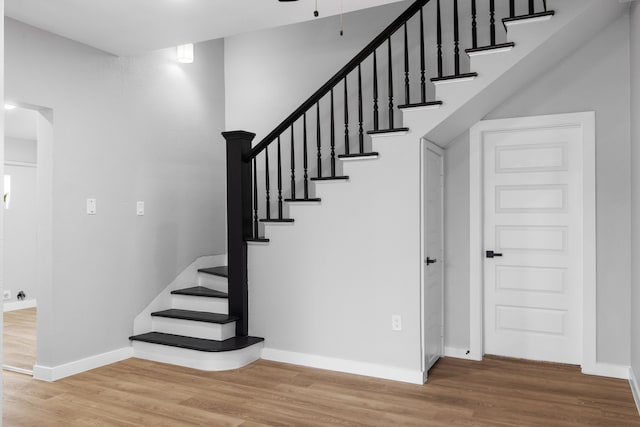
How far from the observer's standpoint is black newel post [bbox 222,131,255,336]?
411cm

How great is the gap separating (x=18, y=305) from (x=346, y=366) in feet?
16.7

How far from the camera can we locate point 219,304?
4297mm

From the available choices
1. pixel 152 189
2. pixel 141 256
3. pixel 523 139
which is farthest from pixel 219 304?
pixel 523 139

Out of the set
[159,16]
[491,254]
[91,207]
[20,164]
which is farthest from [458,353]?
[20,164]

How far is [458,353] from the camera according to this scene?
4.04 metres

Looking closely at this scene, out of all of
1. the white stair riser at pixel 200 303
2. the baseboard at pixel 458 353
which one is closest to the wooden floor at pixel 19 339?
the white stair riser at pixel 200 303

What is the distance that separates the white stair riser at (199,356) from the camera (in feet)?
12.2

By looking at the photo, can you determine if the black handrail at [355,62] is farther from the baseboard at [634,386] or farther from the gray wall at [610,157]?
the baseboard at [634,386]

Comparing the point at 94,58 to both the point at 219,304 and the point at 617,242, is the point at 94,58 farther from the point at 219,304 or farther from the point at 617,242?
the point at 617,242

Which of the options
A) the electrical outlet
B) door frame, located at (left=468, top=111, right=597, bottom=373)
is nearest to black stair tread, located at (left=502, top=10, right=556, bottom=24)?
door frame, located at (left=468, top=111, right=597, bottom=373)

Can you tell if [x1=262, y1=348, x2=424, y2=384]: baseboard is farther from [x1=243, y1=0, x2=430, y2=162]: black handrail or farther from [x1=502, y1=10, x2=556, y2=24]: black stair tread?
[x1=502, y1=10, x2=556, y2=24]: black stair tread

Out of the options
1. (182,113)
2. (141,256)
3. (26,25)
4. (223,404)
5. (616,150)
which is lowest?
(223,404)

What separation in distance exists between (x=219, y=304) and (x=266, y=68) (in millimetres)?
2571

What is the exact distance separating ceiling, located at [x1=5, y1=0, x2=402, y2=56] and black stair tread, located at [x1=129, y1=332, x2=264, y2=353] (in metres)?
2.40
